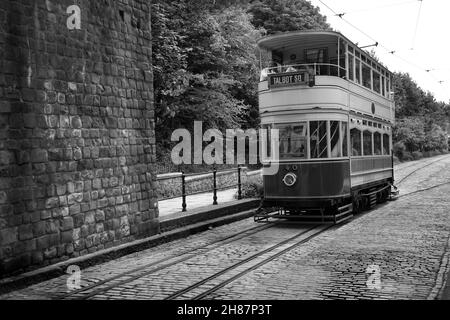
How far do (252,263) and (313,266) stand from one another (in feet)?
3.19

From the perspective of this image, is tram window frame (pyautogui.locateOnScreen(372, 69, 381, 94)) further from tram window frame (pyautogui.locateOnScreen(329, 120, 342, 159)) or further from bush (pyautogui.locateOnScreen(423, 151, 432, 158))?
bush (pyautogui.locateOnScreen(423, 151, 432, 158))

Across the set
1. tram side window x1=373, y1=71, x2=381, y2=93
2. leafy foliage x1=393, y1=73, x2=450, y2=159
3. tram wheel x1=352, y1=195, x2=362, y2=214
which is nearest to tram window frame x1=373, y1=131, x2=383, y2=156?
tram side window x1=373, y1=71, x2=381, y2=93

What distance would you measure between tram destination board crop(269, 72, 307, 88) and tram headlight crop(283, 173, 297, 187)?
220 centimetres

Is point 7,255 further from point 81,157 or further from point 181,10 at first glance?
point 181,10

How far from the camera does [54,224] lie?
25.3ft

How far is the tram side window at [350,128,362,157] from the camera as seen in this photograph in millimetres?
13406

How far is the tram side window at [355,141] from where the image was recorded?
1341 centimetres

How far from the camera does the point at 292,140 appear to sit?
12383 millimetres

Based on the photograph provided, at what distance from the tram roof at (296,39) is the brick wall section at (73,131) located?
4.24 meters

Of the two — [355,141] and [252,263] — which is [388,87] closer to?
[355,141]

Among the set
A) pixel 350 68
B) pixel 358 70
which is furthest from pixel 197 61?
pixel 350 68

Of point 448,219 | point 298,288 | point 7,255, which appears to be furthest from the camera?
point 448,219
